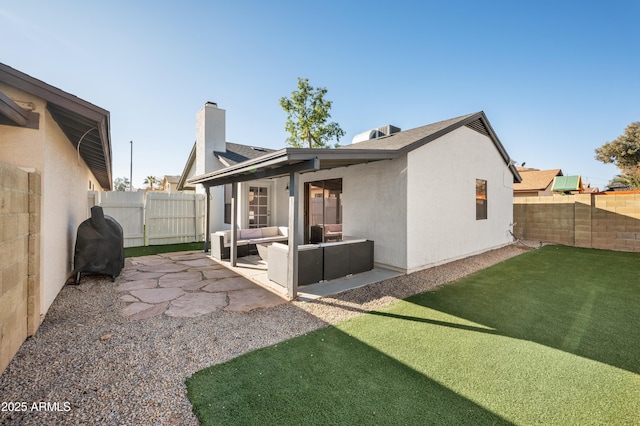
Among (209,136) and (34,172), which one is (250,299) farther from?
(209,136)

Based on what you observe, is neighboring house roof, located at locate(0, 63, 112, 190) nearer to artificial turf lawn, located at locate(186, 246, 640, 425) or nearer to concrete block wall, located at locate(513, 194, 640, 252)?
artificial turf lawn, located at locate(186, 246, 640, 425)

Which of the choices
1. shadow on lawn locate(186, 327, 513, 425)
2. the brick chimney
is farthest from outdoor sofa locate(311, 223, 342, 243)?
the brick chimney

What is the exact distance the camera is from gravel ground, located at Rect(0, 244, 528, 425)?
7.09 ft

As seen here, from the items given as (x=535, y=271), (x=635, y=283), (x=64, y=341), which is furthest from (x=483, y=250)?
(x=64, y=341)

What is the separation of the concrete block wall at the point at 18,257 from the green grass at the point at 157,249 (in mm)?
6150

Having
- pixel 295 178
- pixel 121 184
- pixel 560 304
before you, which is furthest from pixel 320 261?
pixel 121 184

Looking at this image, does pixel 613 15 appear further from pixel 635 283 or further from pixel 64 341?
pixel 64 341

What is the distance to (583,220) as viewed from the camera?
34.6 feet

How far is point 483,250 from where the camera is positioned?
945 cm

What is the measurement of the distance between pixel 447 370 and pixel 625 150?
3134 centimetres

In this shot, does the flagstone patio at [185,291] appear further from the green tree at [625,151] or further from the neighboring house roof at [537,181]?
the green tree at [625,151]

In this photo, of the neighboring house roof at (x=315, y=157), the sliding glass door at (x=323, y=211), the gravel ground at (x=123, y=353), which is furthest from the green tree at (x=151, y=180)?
the gravel ground at (x=123, y=353)

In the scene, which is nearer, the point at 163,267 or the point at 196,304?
the point at 196,304

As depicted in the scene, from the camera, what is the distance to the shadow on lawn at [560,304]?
3369 millimetres
